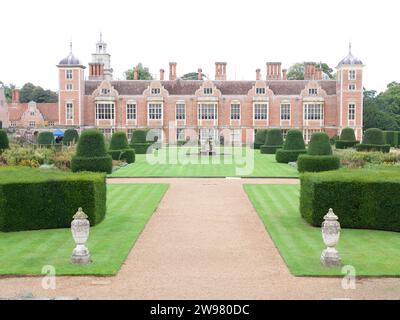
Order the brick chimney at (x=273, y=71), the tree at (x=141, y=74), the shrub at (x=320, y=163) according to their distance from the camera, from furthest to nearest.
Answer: the tree at (x=141, y=74)
the brick chimney at (x=273, y=71)
the shrub at (x=320, y=163)

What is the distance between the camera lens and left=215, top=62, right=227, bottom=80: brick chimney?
60156mm

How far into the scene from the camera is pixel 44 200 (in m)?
12.5

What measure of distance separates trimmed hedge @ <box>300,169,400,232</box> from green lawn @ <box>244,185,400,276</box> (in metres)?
0.27

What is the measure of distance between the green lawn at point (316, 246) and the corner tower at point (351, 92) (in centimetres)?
4229

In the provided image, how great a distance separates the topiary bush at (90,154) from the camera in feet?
75.3

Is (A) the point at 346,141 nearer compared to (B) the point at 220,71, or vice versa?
(A) the point at 346,141

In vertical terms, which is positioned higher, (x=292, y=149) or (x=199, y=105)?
(x=199, y=105)

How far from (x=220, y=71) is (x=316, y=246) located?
166 ft

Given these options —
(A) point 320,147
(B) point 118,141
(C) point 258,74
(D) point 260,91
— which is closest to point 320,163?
(A) point 320,147

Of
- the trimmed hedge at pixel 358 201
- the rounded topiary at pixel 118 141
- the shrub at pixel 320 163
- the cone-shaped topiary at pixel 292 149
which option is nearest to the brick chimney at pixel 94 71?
the rounded topiary at pixel 118 141

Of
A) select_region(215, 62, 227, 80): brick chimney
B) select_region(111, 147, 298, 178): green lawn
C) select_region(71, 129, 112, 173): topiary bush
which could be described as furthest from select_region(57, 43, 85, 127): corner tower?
select_region(71, 129, 112, 173): topiary bush

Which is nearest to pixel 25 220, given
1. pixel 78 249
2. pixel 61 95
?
pixel 78 249

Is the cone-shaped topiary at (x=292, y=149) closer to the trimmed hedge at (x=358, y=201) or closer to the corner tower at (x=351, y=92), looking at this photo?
the trimmed hedge at (x=358, y=201)

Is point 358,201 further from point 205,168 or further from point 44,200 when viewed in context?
point 205,168
